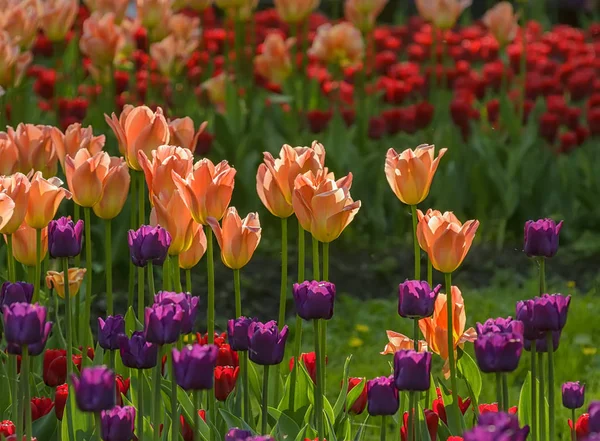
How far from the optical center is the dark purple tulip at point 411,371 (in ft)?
5.73

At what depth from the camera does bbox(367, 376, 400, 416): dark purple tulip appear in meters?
1.86

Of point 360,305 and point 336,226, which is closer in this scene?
point 336,226

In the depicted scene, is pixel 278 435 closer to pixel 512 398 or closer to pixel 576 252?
pixel 512 398

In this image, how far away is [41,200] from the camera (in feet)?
7.09

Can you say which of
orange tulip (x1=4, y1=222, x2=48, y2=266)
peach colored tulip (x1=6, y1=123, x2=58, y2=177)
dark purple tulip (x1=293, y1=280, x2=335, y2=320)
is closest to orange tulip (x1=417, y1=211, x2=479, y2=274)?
dark purple tulip (x1=293, y1=280, x2=335, y2=320)

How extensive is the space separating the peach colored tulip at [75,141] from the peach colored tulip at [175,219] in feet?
1.61

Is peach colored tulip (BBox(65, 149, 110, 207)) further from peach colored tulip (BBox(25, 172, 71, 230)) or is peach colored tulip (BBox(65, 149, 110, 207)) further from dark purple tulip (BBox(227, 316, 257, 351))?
dark purple tulip (BBox(227, 316, 257, 351))

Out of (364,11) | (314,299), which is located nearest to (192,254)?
(314,299)

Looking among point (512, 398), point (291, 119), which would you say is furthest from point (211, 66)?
point (512, 398)

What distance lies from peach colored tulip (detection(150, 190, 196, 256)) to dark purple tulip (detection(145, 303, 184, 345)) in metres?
0.43

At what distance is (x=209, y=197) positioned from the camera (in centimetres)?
206

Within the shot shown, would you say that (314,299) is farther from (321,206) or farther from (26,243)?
(26,243)

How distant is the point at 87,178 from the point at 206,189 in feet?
0.91

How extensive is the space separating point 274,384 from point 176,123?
2.27ft
